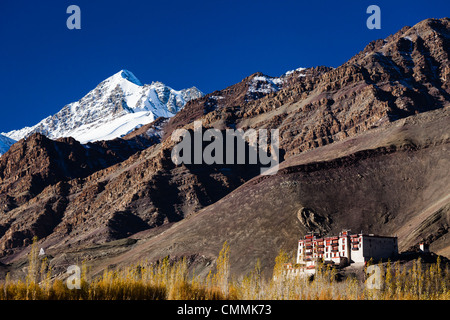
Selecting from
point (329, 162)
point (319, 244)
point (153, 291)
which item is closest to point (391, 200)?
point (329, 162)

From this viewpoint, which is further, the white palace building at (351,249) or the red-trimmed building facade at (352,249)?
the red-trimmed building facade at (352,249)

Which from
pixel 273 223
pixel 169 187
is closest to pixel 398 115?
pixel 169 187

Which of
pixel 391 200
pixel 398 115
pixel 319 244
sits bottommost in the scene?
pixel 319 244

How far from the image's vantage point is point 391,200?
4441 inches

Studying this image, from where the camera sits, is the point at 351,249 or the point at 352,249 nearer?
the point at 352,249

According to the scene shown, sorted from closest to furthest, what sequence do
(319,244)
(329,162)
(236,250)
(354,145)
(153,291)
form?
(153,291) < (319,244) < (236,250) < (329,162) < (354,145)

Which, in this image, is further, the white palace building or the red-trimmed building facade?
the red-trimmed building facade

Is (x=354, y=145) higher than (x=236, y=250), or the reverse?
(x=354, y=145)

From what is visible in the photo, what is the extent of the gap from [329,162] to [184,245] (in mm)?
45421

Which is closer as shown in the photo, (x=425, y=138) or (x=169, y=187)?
(x=425, y=138)
